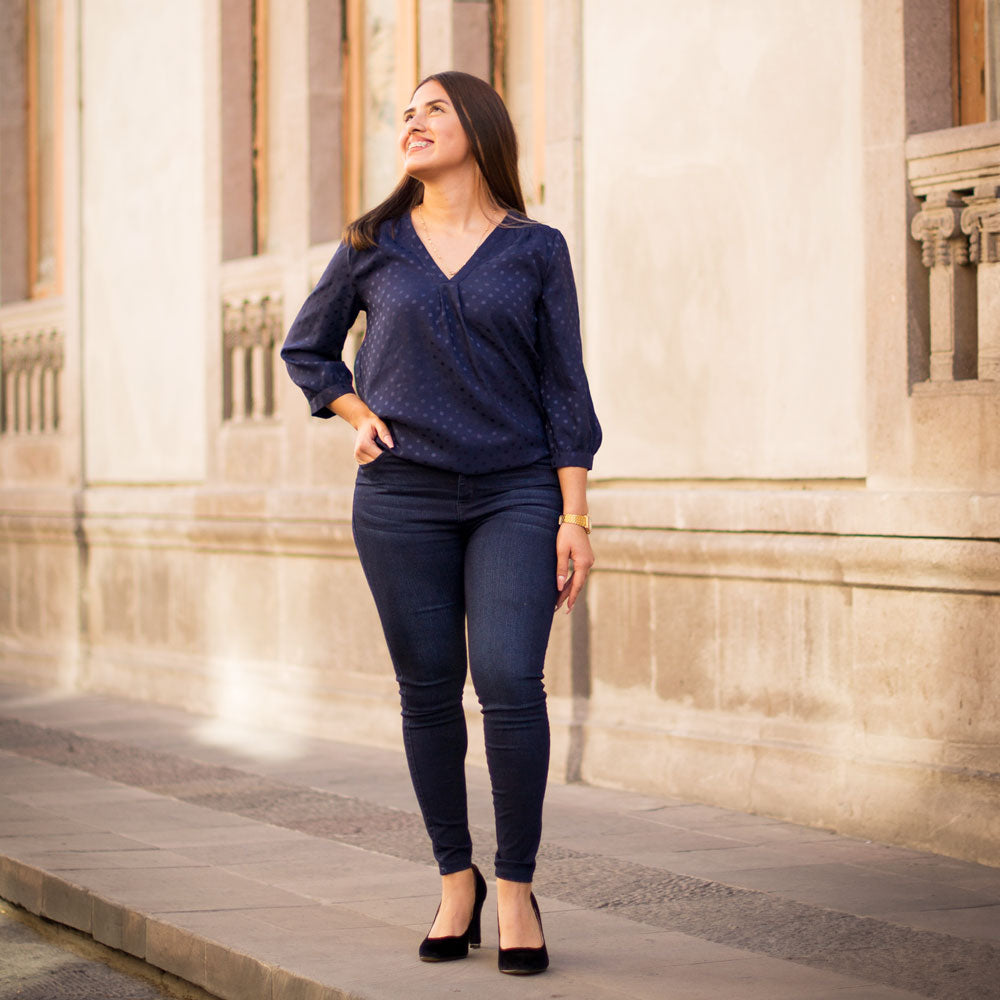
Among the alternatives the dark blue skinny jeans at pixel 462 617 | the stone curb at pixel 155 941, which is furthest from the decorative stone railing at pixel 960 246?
the stone curb at pixel 155 941

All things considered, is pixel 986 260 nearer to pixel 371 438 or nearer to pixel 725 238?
pixel 725 238

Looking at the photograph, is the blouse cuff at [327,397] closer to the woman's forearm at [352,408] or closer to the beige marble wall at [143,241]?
the woman's forearm at [352,408]

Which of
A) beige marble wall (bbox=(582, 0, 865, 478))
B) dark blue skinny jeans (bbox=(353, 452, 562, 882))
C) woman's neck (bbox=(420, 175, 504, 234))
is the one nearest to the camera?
dark blue skinny jeans (bbox=(353, 452, 562, 882))

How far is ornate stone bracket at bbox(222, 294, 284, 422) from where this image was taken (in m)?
10.3

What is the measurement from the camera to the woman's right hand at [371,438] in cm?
416

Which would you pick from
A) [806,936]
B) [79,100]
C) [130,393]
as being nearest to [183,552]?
[130,393]

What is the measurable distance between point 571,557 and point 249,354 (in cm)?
663

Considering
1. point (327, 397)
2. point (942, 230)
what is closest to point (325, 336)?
point (327, 397)

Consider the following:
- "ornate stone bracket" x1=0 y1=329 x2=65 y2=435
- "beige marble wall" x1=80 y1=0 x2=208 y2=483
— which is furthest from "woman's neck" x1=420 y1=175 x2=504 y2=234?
"ornate stone bracket" x1=0 y1=329 x2=65 y2=435

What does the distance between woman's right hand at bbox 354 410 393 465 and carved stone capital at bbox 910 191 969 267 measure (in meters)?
2.62

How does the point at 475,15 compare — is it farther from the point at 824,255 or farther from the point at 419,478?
the point at 419,478

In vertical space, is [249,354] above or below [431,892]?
above

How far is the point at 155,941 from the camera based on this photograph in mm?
4750

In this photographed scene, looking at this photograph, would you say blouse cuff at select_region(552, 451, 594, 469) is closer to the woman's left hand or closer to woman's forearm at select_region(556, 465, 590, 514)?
woman's forearm at select_region(556, 465, 590, 514)
